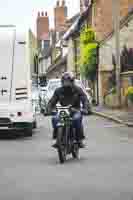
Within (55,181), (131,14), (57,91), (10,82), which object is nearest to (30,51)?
(10,82)

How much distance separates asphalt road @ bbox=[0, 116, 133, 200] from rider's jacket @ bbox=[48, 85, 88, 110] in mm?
1129

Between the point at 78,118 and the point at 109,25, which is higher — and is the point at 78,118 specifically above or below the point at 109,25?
below

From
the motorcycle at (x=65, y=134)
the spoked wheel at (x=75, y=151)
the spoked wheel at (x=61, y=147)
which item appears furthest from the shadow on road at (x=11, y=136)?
the spoked wheel at (x=61, y=147)

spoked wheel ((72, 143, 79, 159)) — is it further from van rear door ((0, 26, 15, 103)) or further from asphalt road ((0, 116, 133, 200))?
van rear door ((0, 26, 15, 103))

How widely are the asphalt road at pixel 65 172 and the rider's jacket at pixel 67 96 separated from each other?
1.13 m

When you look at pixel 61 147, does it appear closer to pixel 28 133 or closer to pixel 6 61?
pixel 6 61

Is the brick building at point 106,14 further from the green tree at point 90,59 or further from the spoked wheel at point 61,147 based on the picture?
the spoked wheel at point 61,147

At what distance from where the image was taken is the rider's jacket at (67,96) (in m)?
13.3

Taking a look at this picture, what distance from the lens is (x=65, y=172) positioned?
11.7 meters

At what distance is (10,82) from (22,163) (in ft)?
19.0

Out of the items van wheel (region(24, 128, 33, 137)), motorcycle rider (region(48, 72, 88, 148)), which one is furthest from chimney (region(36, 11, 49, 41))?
motorcycle rider (region(48, 72, 88, 148))

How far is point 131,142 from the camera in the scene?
58.2 ft

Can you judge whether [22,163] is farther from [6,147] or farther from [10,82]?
[10,82]

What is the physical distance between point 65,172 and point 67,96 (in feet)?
6.92
